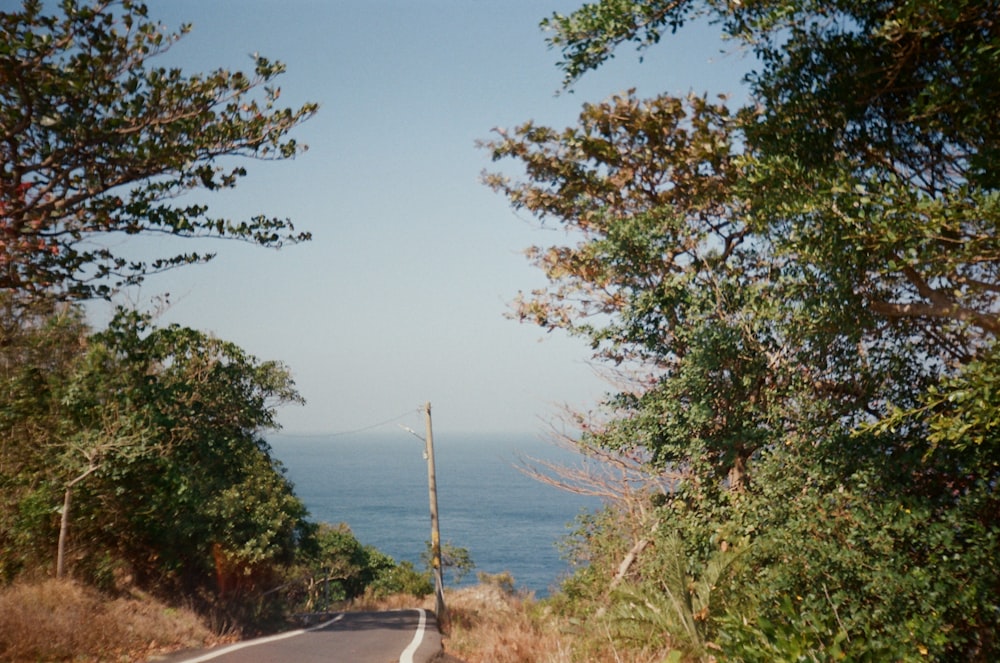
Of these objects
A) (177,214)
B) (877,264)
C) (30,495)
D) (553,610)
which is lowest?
(553,610)

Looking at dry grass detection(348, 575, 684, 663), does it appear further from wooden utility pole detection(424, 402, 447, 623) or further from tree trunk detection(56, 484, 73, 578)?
tree trunk detection(56, 484, 73, 578)

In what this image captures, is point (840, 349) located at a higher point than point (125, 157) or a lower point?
lower

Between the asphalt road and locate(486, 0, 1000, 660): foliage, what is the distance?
3684mm

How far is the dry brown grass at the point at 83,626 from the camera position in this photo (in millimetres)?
9312

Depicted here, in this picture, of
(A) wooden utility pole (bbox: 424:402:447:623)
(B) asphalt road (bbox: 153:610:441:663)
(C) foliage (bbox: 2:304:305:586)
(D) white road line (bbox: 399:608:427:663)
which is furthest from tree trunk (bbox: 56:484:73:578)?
(A) wooden utility pole (bbox: 424:402:447:623)

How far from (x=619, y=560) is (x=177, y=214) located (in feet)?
35.4

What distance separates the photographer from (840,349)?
9508 millimetres

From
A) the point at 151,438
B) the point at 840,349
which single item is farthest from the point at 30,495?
the point at 840,349

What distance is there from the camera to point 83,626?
10469 millimetres

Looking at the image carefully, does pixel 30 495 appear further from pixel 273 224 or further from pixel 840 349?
pixel 840 349

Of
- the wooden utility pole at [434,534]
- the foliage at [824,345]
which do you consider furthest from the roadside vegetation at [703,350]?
the wooden utility pole at [434,534]

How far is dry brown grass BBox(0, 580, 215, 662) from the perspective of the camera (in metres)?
9.31

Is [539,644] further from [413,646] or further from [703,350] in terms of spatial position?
[703,350]

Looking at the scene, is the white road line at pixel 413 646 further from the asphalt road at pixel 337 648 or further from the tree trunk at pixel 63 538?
the tree trunk at pixel 63 538
